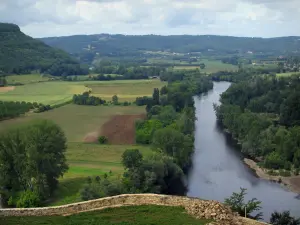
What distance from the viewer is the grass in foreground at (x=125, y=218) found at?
2106cm

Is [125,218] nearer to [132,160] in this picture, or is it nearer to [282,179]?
[132,160]

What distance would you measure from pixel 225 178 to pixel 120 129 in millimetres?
23208

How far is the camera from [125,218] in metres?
21.7

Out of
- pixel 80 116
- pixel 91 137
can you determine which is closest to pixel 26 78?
pixel 80 116

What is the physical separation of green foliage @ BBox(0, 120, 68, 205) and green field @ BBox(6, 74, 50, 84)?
73548 mm

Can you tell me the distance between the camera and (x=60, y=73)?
146875 millimetres

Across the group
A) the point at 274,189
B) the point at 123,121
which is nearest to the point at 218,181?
the point at 274,189

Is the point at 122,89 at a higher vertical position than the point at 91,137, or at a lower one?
higher

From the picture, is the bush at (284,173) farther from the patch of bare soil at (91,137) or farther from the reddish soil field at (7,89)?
the reddish soil field at (7,89)

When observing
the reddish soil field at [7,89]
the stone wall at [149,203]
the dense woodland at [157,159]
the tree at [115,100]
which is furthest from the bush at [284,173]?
the reddish soil field at [7,89]

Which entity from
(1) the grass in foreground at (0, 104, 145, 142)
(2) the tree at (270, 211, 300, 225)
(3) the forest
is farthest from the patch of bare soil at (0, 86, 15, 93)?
(2) the tree at (270, 211, 300, 225)

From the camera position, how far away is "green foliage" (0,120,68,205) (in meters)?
39.9

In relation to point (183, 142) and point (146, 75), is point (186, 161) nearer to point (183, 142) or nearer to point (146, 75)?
point (183, 142)

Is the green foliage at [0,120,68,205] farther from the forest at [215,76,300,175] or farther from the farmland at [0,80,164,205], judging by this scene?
the forest at [215,76,300,175]
